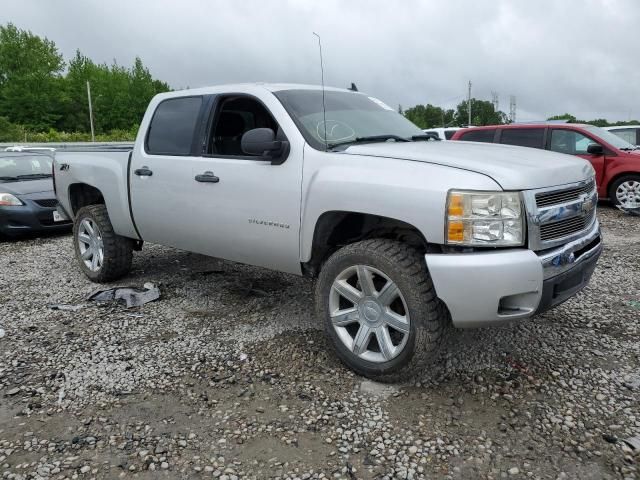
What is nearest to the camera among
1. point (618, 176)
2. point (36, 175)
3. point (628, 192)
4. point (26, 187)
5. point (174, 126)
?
point (174, 126)

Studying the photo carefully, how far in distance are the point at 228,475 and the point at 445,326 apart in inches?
55.1

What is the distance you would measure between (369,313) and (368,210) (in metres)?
→ 0.63

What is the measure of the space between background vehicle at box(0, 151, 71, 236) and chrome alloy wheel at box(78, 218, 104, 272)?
2.33 metres

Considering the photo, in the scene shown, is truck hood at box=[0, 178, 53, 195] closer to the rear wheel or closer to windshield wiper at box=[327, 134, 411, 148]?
windshield wiper at box=[327, 134, 411, 148]

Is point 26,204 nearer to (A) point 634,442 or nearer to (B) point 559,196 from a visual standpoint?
(B) point 559,196

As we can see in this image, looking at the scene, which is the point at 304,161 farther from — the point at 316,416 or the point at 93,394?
the point at 93,394

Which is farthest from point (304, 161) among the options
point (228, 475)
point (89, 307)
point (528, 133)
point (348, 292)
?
point (528, 133)

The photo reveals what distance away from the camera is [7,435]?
2785 mm

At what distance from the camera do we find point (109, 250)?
523 cm

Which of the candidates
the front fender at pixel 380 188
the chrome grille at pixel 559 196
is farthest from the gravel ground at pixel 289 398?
the chrome grille at pixel 559 196

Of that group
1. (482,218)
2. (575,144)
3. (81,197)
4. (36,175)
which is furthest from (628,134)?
(36,175)

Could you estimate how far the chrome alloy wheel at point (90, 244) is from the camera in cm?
538

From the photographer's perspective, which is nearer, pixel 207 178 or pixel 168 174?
pixel 207 178

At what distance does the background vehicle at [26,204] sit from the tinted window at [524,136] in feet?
25.9
